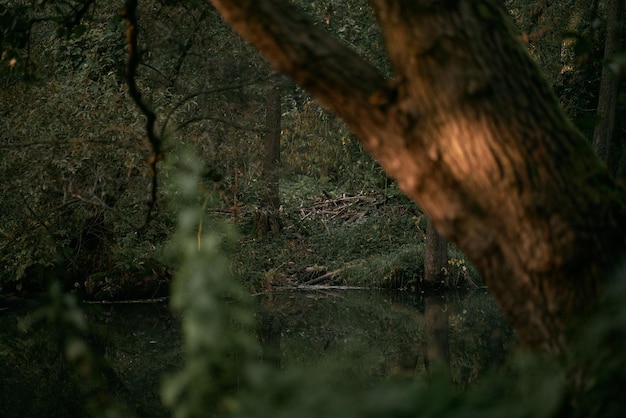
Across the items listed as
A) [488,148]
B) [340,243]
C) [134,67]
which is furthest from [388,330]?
[488,148]

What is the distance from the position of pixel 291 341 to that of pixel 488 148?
23.4 feet

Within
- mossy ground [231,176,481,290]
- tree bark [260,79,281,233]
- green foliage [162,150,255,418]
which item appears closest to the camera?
green foliage [162,150,255,418]

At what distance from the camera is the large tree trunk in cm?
282

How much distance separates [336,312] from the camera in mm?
11836

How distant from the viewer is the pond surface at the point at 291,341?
750 centimetres

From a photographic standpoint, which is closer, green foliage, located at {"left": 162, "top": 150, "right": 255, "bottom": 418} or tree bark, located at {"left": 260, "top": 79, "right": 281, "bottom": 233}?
green foliage, located at {"left": 162, "top": 150, "right": 255, "bottom": 418}

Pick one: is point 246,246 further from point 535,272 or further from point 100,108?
point 535,272

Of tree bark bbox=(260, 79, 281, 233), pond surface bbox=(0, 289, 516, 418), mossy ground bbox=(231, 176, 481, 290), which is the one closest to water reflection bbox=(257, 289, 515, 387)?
pond surface bbox=(0, 289, 516, 418)

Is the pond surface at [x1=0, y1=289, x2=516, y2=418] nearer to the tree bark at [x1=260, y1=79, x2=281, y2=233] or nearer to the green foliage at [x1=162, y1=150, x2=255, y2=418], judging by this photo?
the tree bark at [x1=260, y1=79, x2=281, y2=233]

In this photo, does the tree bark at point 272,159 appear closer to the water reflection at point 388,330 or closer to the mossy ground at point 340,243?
the mossy ground at point 340,243

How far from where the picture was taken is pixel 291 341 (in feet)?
32.0

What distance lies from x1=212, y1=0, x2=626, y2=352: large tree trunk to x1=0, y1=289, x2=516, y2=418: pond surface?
2.74 metres

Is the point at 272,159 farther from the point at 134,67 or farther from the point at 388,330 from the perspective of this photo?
the point at 134,67

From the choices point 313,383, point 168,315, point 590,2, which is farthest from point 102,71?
point 313,383
